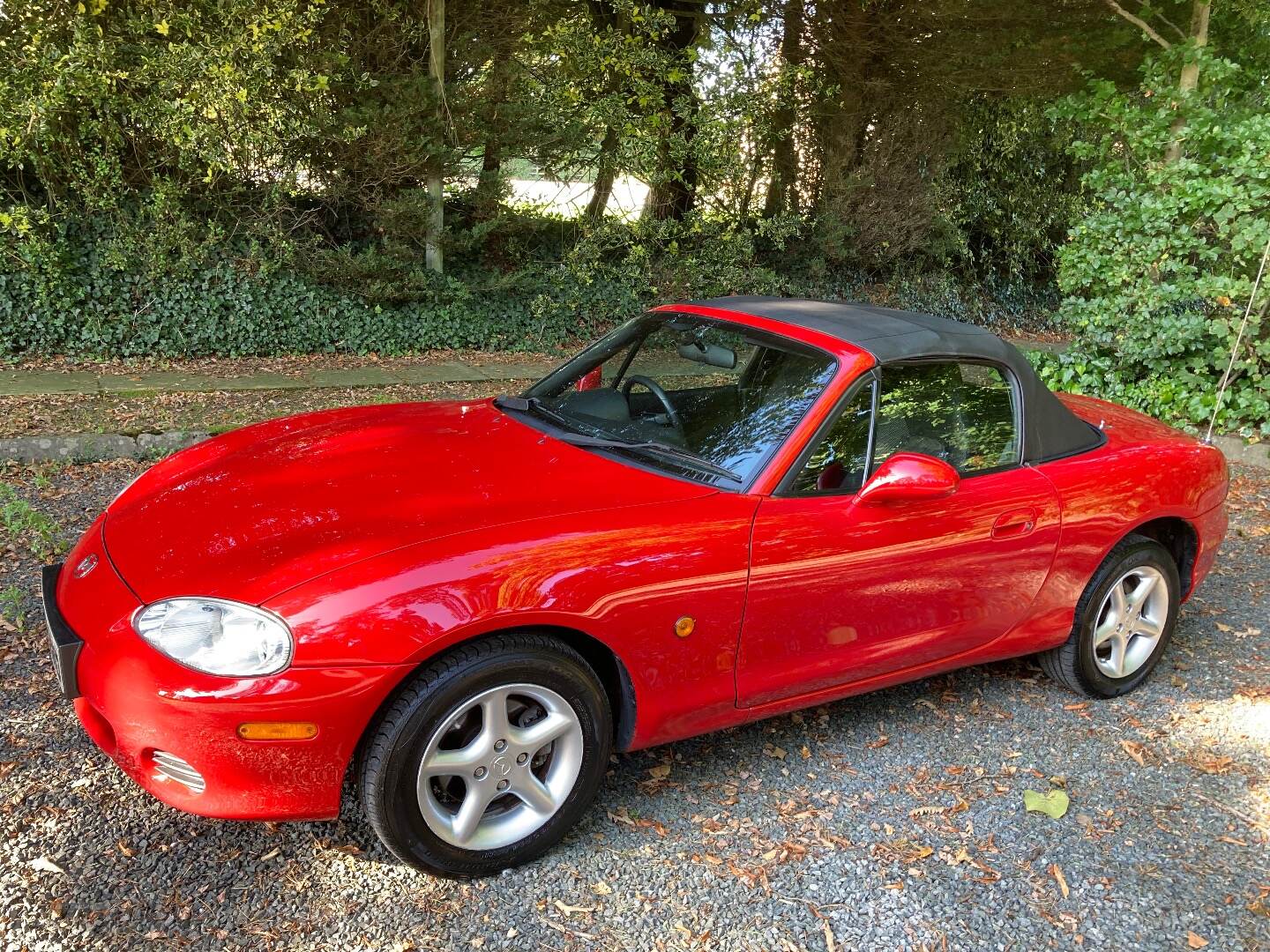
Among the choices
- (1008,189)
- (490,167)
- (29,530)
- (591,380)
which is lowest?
(29,530)

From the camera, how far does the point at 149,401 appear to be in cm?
743

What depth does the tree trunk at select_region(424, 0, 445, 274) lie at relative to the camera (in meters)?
9.44

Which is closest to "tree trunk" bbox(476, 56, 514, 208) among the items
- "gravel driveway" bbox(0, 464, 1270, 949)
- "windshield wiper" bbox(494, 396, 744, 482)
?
"windshield wiper" bbox(494, 396, 744, 482)

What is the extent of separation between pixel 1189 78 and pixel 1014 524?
786 centimetres

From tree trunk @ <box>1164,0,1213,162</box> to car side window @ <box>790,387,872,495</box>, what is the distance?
22.0 feet

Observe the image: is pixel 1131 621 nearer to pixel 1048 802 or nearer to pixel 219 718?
pixel 1048 802

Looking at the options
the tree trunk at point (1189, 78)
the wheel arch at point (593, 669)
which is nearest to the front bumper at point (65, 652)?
the wheel arch at point (593, 669)

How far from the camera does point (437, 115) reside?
9.52 metres

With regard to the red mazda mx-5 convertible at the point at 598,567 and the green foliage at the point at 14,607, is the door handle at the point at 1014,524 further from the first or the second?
the green foliage at the point at 14,607

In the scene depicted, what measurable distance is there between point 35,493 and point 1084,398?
577 centimetres

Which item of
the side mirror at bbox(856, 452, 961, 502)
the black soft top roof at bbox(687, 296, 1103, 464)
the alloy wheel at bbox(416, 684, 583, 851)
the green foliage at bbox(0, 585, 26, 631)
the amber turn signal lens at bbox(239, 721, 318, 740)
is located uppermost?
the black soft top roof at bbox(687, 296, 1103, 464)

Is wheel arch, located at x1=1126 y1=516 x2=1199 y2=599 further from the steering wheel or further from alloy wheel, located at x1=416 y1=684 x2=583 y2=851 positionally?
alloy wheel, located at x1=416 y1=684 x2=583 y2=851

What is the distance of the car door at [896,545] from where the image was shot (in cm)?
300

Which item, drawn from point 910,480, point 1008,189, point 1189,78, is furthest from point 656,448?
point 1008,189
